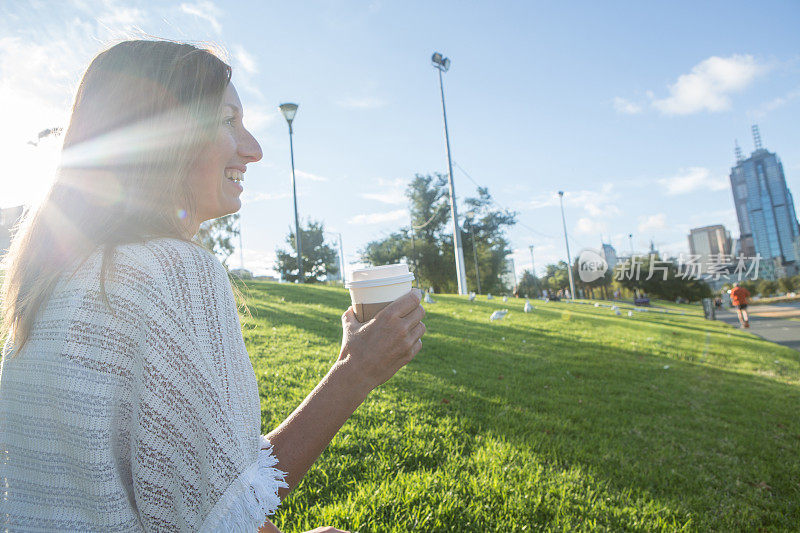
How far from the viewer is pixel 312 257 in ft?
165

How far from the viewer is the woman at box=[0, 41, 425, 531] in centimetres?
90

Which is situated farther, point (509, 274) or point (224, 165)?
point (509, 274)

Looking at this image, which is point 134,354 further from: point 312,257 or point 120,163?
point 312,257

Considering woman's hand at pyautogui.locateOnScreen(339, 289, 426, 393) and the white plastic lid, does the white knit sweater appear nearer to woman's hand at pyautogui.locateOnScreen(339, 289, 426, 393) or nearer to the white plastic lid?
woman's hand at pyautogui.locateOnScreen(339, 289, 426, 393)

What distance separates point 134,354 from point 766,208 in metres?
218

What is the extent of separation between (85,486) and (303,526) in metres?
1.86

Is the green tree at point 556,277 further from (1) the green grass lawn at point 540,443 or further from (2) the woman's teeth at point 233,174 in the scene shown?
(2) the woman's teeth at point 233,174

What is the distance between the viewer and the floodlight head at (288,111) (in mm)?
17281

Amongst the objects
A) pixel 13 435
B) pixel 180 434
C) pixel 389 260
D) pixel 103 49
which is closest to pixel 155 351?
pixel 180 434

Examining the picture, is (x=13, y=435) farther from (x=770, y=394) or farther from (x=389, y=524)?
(x=770, y=394)

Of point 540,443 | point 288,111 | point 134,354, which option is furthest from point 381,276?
point 288,111

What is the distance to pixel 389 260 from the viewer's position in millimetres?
56844

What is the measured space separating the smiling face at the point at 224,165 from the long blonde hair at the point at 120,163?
4cm

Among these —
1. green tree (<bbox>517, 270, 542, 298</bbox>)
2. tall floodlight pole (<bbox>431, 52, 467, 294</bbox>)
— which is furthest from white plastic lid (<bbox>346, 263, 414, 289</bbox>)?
green tree (<bbox>517, 270, 542, 298</bbox>)
